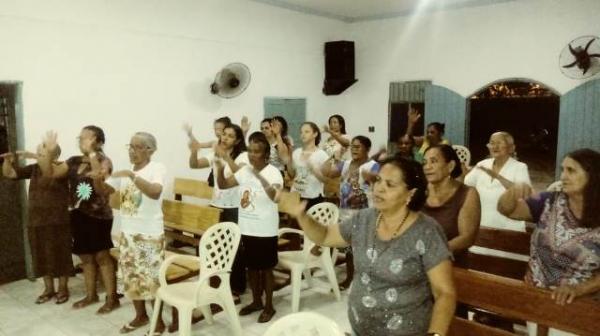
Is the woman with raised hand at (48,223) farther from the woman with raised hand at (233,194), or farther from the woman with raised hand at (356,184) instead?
Answer: the woman with raised hand at (356,184)

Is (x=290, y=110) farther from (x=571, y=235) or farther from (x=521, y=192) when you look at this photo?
(x=571, y=235)

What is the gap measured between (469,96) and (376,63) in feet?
6.41

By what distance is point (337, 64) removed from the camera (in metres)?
9.14

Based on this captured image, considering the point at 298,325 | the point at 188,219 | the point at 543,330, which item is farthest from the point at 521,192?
the point at 188,219

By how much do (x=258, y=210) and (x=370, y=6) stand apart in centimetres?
560

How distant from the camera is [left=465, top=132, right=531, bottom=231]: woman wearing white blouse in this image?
410cm

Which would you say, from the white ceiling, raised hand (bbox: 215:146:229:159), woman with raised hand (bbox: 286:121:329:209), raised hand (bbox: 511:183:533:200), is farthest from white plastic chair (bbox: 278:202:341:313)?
the white ceiling

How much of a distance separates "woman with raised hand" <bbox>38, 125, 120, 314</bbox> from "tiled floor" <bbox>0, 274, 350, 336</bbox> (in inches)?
5.9

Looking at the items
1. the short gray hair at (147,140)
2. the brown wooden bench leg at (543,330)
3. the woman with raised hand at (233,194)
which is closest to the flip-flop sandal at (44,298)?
the woman with raised hand at (233,194)

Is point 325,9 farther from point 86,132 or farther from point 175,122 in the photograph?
point 86,132

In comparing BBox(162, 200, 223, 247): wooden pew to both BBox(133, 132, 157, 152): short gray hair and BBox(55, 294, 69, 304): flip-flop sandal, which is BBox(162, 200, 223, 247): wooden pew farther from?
BBox(55, 294, 69, 304): flip-flop sandal

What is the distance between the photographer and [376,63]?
9281 mm

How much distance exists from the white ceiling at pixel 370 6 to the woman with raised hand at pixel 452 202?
5.64 metres

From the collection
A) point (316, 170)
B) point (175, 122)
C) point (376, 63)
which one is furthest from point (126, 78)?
point (376, 63)
